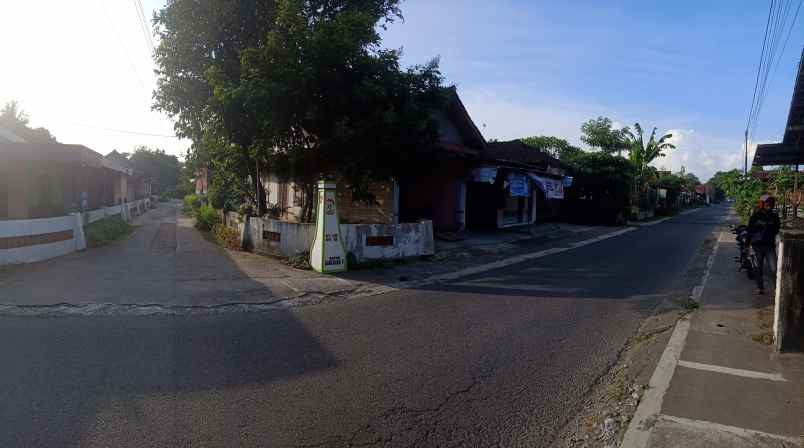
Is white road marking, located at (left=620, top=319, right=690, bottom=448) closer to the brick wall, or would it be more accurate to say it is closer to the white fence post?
the brick wall

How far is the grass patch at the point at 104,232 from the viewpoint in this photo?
573 inches

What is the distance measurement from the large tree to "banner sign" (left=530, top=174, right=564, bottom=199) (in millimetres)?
10473

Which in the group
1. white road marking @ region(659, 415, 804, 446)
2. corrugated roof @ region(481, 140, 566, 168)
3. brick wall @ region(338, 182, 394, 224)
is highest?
corrugated roof @ region(481, 140, 566, 168)

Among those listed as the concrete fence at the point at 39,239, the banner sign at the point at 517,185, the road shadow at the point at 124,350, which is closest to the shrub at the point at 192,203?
the concrete fence at the point at 39,239

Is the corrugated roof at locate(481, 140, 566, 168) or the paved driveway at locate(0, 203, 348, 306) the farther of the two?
the corrugated roof at locate(481, 140, 566, 168)

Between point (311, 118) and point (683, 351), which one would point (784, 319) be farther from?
point (311, 118)

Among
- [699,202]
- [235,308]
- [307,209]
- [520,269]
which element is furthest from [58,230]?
[699,202]

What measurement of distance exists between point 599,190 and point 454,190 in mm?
14654

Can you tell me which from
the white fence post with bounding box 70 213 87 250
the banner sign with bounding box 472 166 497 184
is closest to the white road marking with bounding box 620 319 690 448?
the banner sign with bounding box 472 166 497 184

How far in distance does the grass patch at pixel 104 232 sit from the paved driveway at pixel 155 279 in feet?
2.90

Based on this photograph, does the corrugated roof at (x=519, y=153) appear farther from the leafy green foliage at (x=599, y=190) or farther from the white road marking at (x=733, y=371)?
the white road marking at (x=733, y=371)

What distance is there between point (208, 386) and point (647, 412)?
3.69 m

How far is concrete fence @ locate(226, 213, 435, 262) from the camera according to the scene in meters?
11.8

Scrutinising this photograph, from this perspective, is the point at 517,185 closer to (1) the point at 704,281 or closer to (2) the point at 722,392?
(1) the point at 704,281
